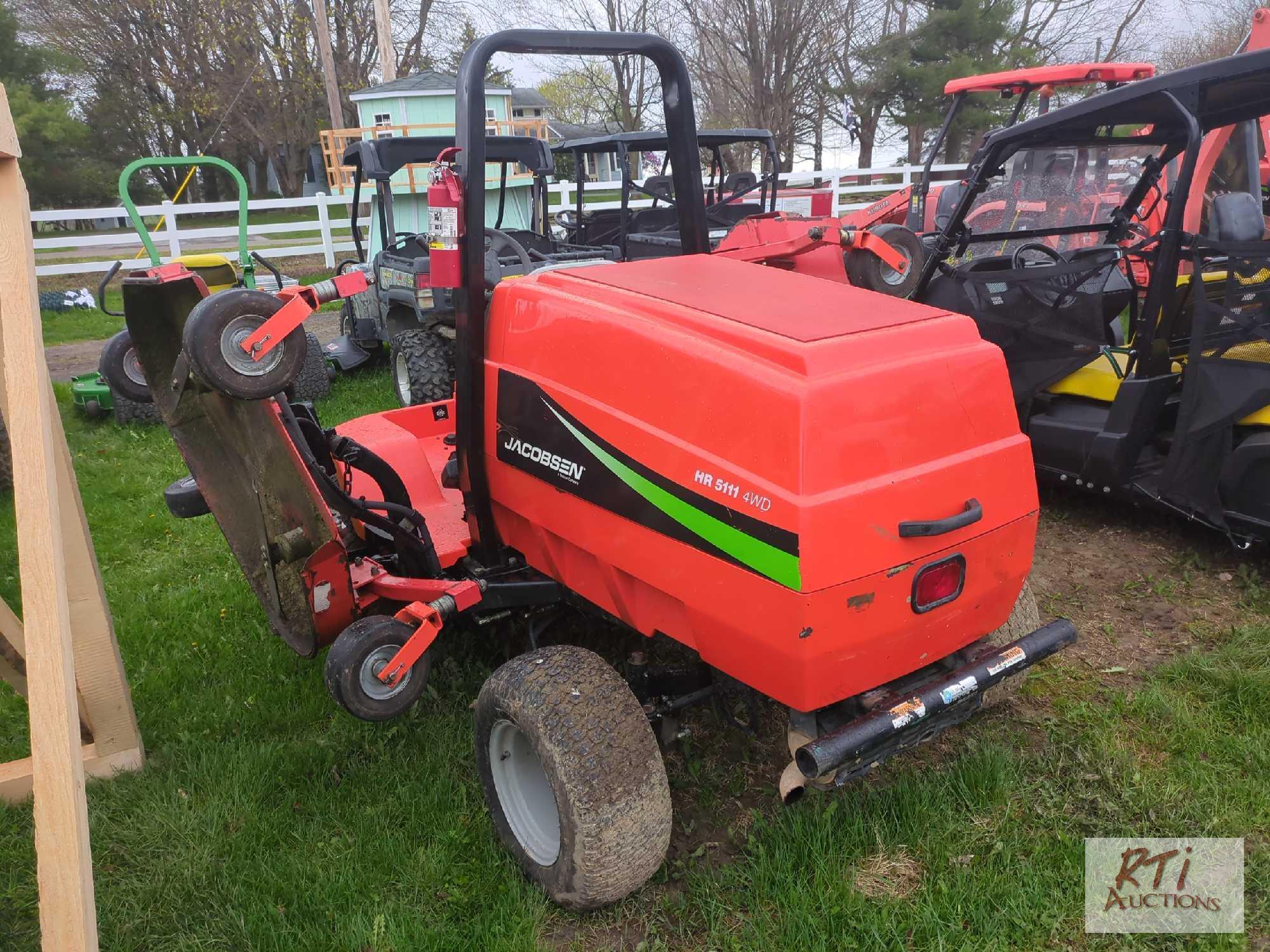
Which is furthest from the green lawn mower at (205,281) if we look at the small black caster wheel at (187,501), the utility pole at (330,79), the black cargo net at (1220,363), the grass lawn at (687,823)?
the utility pole at (330,79)

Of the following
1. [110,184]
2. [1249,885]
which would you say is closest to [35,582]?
[1249,885]

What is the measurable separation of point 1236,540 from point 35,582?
4309mm

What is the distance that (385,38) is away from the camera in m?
15.4

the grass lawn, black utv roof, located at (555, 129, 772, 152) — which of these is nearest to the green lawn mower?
the grass lawn

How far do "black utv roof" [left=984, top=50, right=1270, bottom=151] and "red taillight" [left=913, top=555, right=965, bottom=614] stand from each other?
8.55 feet

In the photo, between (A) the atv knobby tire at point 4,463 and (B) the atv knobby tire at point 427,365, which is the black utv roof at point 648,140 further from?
(A) the atv knobby tire at point 4,463

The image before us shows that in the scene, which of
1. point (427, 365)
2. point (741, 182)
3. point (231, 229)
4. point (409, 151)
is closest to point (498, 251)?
point (427, 365)

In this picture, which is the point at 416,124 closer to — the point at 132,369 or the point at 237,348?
the point at 132,369

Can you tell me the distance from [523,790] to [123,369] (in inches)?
71.9

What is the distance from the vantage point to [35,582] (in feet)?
5.85

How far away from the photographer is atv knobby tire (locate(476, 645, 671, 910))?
84.4 inches

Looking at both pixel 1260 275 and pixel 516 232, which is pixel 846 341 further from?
pixel 516 232

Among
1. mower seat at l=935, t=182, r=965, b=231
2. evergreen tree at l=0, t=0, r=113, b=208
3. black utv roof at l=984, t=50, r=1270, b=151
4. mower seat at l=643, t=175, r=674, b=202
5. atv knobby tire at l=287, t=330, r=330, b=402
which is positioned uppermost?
evergreen tree at l=0, t=0, r=113, b=208

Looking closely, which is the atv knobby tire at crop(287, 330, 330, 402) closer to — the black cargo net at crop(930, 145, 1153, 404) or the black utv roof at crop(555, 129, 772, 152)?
the black utv roof at crop(555, 129, 772, 152)
